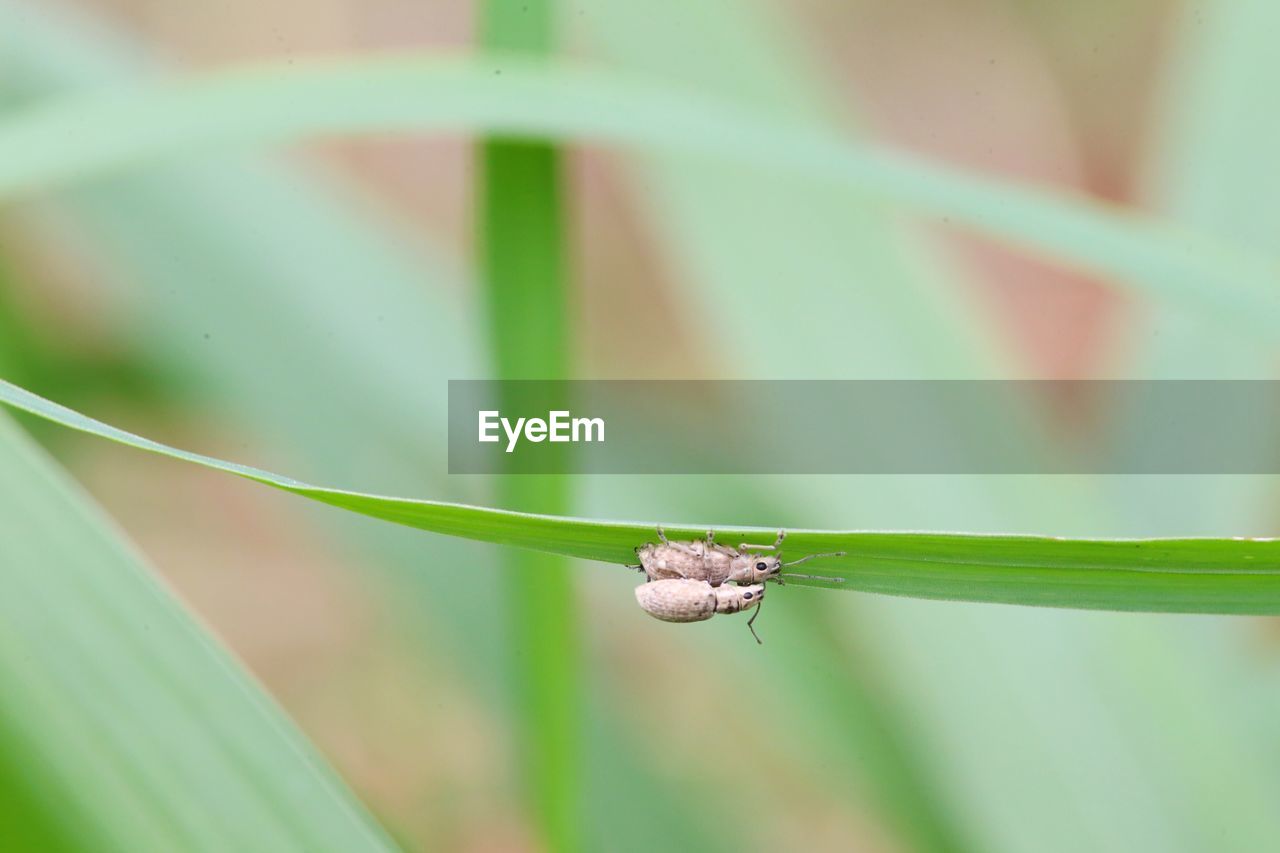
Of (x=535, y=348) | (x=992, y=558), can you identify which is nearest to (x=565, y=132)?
(x=535, y=348)

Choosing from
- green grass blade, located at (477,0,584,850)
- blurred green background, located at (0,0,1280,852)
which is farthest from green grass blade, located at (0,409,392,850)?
green grass blade, located at (477,0,584,850)

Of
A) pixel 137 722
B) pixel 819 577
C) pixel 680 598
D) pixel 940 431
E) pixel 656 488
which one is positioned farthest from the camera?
pixel 656 488

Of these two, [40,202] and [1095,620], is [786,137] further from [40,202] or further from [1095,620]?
[40,202]

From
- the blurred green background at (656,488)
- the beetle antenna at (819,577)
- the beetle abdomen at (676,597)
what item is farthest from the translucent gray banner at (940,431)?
the beetle antenna at (819,577)

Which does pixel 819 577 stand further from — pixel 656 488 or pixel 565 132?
pixel 656 488

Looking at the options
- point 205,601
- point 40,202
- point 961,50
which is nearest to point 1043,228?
point 40,202

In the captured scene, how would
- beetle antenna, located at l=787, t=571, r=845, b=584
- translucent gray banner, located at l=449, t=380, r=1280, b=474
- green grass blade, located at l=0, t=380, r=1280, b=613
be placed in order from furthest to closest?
translucent gray banner, located at l=449, t=380, r=1280, b=474
beetle antenna, located at l=787, t=571, r=845, b=584
green grass blade, located at l=0, t=380, r=1280, b=613

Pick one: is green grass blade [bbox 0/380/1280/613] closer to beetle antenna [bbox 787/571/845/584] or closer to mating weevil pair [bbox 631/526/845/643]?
beetle antenna [bbox 787/571/845/584]
